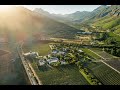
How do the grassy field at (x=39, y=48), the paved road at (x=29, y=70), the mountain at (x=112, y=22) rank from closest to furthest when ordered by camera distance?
the paved road at (x=29, y=70) → the grassy field at (x=39, y=48) → the mountain at (x=112, y=22)

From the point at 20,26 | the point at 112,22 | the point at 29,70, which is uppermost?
the point at 20,26

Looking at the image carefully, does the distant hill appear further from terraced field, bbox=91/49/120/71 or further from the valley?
terraced field, bbox=91/49/120/71

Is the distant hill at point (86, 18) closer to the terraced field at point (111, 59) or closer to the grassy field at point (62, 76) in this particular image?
the terraced field at point (111, 59)

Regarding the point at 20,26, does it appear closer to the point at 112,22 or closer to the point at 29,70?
the point at 29,70

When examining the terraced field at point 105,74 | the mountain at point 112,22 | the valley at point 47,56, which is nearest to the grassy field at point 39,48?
the valley at point 47,56

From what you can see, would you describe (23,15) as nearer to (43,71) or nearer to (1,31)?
(1,31)

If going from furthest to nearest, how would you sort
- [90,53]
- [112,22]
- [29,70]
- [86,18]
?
[112,22], [86,18], [90,53], [29,70]

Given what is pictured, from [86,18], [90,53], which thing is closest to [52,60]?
Result: [90,53]
